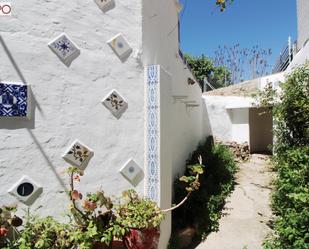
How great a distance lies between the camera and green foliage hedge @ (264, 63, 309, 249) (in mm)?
4066

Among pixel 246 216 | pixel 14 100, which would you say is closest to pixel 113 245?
pixel 14 100

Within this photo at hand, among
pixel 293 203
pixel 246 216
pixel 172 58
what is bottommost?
pixel 246 216

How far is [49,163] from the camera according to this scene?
325 cm

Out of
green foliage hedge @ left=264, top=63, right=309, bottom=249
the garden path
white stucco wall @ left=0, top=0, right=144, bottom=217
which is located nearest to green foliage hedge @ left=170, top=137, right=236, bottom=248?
the garden path

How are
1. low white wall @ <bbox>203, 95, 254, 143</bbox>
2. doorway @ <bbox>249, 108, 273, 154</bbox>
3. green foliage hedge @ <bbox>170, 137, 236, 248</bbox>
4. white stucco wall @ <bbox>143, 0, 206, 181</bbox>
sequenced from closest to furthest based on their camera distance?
white stucco wall @ <bbox>143, 0, 206, 181</bbox> → green foliage hedge @ <bbox>170, 137, 236, 248</bbox> → low white wall @ <bbox>203, 95, 254, 143</bbox> → doorway @ <bbox>249, 108, 273, 154</bbox>

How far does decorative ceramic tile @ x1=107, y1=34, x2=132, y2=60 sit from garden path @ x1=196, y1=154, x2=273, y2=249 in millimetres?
3488

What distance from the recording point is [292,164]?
5.54 meters

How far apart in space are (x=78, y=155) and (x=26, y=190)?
682mm

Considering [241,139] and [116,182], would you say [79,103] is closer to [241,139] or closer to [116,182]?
[116,182]

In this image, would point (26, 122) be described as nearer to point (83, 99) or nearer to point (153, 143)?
point (83, 99)

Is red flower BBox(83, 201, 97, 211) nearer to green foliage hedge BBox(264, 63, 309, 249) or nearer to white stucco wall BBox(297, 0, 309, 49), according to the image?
green foliage hedge BBox(264, 63, 309, 249)

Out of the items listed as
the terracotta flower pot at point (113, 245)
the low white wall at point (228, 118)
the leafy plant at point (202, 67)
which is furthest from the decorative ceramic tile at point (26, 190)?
the leafy plant at point (202, 67)

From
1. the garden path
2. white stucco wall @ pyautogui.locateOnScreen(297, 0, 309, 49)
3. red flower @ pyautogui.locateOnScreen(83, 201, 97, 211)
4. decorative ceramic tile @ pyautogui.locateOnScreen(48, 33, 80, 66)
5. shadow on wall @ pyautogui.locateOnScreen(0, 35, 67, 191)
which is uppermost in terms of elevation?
white stucco wall @ pyautogui.locateOnScreen(297, 0, 309, 49)

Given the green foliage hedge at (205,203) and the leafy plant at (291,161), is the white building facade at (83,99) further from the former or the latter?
the leafy plant at (291,161)
